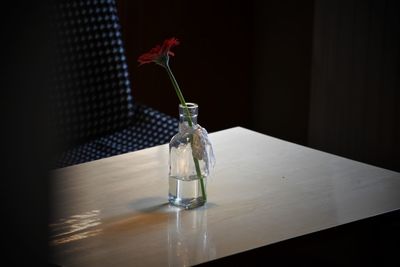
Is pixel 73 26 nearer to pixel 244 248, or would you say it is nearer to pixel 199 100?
pixel 199 100

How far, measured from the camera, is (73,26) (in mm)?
2680

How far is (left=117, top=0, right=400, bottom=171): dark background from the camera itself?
2980mm

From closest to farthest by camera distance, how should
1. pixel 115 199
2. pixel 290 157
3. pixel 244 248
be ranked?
1. pixel 244 248
2. pixel 115 199
3. pixel 290 157

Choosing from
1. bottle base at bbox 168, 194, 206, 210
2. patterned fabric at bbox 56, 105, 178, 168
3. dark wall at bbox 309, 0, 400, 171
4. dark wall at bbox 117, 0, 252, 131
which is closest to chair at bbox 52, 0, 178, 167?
patterned fabric at bbox 56, 105, 178, 168

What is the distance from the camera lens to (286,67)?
351 centimetres

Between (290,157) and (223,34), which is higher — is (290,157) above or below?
below

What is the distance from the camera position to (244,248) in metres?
1.33

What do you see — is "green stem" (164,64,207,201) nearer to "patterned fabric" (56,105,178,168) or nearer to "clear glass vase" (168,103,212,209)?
"clear glass vase" (168,103,212,209)

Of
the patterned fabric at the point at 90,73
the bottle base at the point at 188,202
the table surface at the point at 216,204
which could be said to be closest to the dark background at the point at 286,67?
the patterned fabric at the point at 90,73

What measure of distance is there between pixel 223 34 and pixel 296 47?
1.27 ft

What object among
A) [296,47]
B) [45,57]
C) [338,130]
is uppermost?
[45,57]

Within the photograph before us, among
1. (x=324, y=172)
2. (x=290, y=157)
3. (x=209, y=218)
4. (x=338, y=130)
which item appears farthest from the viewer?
(x=338, y=130)

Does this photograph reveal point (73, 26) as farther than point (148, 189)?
Yes

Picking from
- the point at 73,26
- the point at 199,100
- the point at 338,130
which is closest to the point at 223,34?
the point at 199,100
